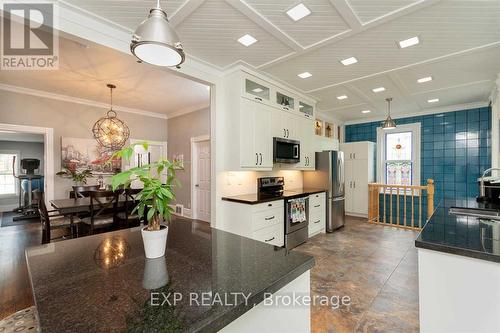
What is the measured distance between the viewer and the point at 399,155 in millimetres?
5703

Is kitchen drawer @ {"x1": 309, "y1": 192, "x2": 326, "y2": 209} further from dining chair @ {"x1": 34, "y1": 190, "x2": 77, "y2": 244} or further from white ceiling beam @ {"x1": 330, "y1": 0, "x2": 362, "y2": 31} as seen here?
dining chair @ {"x1": 34, "y1": 190, "x2": 77, "y2": 244}

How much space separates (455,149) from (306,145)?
335 centimetres

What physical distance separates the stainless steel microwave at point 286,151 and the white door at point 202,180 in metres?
2.22

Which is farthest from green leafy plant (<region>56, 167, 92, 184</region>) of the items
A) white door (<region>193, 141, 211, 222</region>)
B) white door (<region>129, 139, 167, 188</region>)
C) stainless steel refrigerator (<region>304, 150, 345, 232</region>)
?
stainless steel refrigerator (<region>304, 150, 345, 232</region>)

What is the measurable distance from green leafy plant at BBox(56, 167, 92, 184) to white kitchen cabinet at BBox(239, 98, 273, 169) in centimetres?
368

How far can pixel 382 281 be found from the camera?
2562 millimetres

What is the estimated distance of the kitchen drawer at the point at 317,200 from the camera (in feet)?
14.0

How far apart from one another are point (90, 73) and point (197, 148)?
2615 mm

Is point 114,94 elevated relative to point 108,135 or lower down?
elevated

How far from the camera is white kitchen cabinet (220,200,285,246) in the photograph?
303cm

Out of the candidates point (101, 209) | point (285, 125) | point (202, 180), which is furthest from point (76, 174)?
point (285, 125)

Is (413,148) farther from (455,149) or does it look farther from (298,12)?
(298,12)

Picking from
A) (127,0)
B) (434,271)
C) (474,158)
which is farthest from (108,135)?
(474,158)

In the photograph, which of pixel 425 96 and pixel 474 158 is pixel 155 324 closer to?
pixel 425 96
